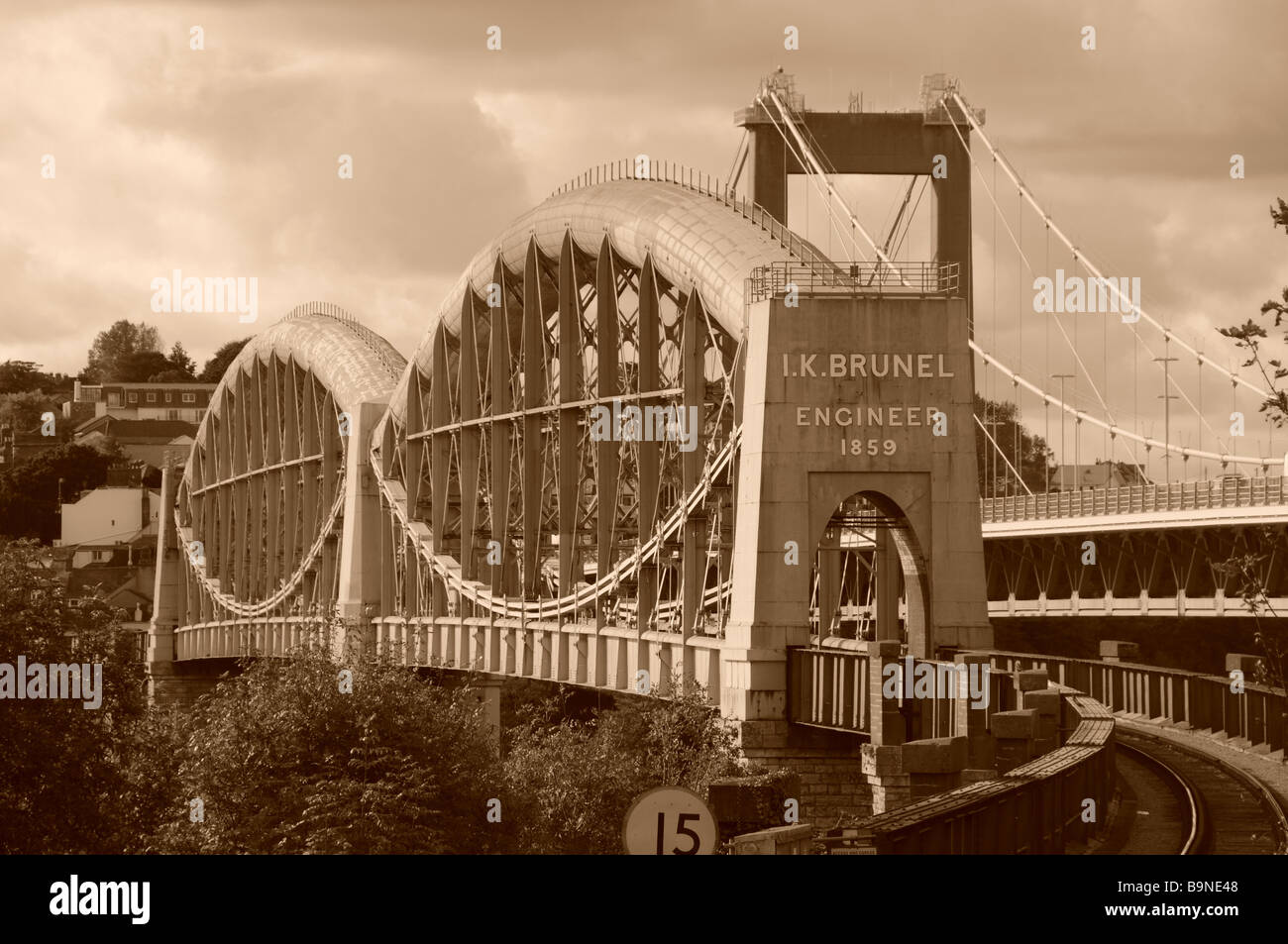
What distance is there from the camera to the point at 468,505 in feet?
280

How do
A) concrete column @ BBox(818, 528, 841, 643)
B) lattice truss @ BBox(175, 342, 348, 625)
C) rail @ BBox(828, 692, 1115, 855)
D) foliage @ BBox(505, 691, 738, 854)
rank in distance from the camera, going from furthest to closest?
lattice truss @ BBox(175, 342, 348, 625) < concrete column @ BBox(818, 528, 841, 643) < foliage @ BBox(505, 691, 738, 854) < rail @ BBox(828, 692, 1115, 855)

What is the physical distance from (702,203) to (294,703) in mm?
24189

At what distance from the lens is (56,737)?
1588 inches

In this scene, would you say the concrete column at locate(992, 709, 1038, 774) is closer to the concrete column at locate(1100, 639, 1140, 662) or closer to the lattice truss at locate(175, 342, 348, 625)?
the concrete column at locate(1100, 639, 1140, 662)

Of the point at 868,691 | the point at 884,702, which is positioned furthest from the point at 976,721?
the point at 868,691

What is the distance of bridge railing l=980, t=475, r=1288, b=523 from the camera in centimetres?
8119

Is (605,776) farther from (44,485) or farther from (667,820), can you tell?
(44,485)

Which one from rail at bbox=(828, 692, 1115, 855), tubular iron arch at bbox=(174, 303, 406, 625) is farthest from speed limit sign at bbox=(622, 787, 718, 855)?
tubular iron arch at bbox=(174, 303, 406, 625)

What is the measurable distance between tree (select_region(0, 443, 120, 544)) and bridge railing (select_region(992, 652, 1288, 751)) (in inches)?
4389

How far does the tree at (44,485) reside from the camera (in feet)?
537

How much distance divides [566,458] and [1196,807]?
138 ft

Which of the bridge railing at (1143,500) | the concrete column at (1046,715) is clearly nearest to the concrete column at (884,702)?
the concrete column at (1046,715)

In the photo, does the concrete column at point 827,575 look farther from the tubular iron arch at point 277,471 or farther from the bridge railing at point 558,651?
the tubular iron arch at point 277,471
